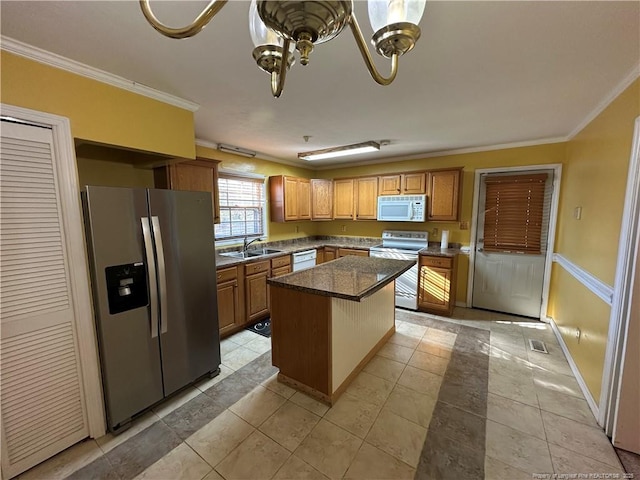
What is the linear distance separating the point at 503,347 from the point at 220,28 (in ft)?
12.0

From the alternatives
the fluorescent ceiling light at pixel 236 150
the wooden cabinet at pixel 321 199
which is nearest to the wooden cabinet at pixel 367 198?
the wooden cabinet at pixel 321 199

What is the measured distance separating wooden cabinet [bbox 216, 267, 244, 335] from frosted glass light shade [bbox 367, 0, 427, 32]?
270 centimetres

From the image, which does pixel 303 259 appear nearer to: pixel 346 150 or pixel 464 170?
pixel 346 150

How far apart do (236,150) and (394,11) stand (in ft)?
10.6

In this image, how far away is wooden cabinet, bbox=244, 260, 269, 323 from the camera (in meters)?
3.32

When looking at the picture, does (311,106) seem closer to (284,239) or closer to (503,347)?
(284,239)

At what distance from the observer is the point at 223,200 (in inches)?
149

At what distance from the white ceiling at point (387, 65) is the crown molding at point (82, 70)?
5 centimetres

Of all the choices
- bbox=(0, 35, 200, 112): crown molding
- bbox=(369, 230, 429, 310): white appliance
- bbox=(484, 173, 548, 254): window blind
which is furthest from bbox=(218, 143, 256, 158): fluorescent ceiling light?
bbox=(484, 173, 548, 254): window blind

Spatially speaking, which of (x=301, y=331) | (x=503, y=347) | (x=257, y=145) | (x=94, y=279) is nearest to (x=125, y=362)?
(x=94, y=279)

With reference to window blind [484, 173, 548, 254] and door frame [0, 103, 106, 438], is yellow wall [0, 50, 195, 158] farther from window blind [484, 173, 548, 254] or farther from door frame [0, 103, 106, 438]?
window blind [484, 173, 548, 254]

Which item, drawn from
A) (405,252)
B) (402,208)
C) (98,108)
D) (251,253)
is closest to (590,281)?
(405,252)

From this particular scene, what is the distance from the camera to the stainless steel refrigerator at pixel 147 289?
1718 mm

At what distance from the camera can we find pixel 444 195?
3.84 m
